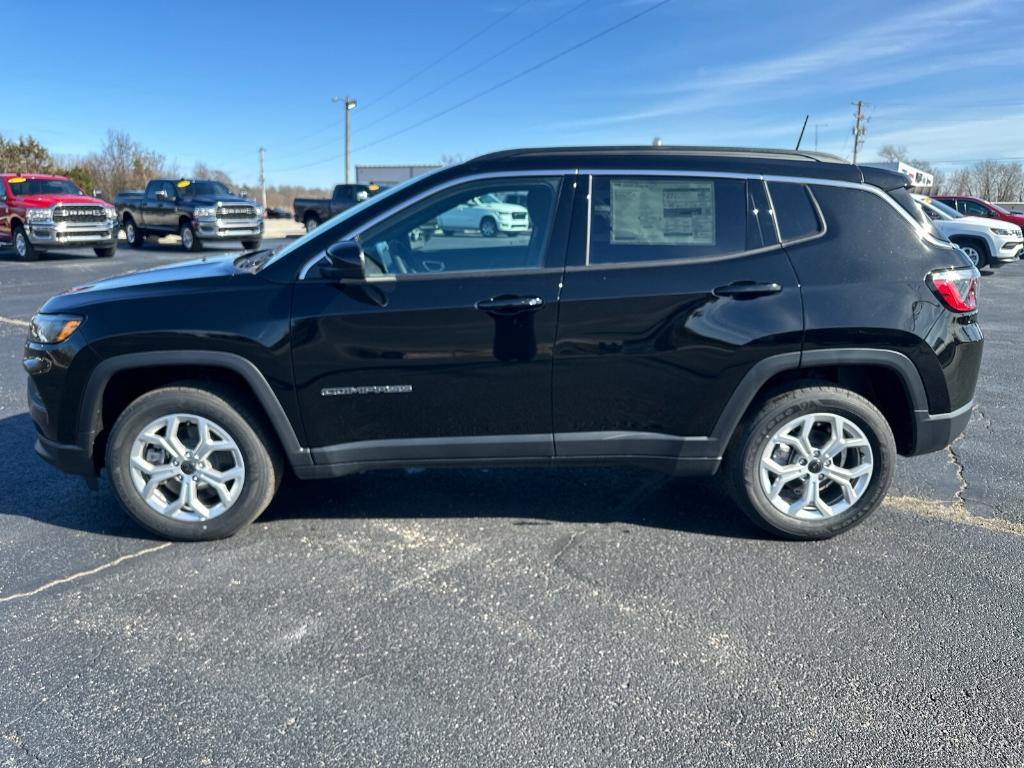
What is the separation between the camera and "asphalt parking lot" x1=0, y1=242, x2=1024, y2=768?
8.23ft

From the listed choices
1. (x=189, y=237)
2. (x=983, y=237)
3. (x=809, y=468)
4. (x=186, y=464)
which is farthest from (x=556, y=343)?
(x=189, y=237)

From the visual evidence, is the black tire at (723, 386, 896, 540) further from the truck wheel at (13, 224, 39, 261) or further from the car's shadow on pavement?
the truck wheel at (13, 224, 39, 261)

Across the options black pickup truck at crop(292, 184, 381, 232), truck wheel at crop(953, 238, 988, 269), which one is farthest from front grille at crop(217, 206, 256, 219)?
truck wheel at crop(953, 238, 988, 269)

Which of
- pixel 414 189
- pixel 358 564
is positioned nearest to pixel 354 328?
pixel 414 189

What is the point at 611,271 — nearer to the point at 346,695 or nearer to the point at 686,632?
the point at 686,632

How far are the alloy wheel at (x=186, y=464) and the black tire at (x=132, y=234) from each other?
22401mm

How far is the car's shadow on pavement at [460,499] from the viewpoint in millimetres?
4145

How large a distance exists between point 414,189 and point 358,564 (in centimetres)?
178

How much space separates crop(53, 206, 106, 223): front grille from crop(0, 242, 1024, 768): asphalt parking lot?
55.2 feet

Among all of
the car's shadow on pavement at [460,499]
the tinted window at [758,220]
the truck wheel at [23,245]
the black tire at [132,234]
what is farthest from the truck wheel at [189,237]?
the tinted window at [758,220]

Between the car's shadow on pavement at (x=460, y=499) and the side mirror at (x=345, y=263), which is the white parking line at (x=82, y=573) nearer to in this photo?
the car's shadow on pavement at (x=460, y=499)

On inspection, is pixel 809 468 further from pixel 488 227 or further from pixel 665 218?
pixel 488 227

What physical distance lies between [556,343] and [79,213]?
19.1m

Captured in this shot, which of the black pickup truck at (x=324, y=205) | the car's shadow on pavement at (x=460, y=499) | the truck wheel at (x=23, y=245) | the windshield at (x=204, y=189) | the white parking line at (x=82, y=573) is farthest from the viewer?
the black pickup truck at (x=324, y=205)
